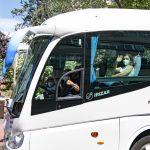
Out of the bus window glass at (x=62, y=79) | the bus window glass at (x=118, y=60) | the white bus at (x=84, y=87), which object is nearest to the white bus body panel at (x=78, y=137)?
the white bus at (x=84, y=87)

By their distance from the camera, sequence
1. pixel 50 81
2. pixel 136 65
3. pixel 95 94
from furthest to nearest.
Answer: pixel 136 65 → pixel 95 94 → pixel 50 81

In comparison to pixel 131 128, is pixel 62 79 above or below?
above

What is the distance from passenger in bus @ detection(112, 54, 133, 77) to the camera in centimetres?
870

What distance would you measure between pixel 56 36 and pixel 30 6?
33059 mm

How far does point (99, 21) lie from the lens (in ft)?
28.3

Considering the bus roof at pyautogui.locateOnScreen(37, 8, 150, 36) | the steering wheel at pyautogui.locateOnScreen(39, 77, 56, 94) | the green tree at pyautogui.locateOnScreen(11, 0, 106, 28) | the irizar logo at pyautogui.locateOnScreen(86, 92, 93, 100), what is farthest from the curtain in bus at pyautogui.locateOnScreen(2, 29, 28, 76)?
the green tree at pyautogui.locateOnScreen(11, 0, 106, 28)

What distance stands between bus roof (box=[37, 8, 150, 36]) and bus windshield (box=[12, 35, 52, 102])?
0.28 meters

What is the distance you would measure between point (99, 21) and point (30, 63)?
1342 millimetres

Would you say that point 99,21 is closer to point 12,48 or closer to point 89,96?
point 89,96

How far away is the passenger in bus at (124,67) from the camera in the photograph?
28.5ft

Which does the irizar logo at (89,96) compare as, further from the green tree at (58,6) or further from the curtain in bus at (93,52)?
the green tree at (58,6)

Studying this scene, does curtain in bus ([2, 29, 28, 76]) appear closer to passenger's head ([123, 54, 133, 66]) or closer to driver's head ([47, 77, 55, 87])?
driver's head ([47, 77, 55, 87])

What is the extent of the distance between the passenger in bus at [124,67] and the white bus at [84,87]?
0.02 meters

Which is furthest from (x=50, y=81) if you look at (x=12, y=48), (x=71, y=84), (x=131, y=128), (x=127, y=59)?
(x=131, y=128)
